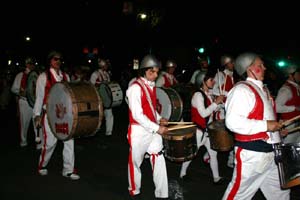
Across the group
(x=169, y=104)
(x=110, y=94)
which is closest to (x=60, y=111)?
(x=169, y=104)

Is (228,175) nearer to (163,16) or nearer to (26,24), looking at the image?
(163,16)

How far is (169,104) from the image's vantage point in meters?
7.34

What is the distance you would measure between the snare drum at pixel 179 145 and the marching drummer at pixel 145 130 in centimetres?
13

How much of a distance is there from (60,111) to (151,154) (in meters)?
1.63

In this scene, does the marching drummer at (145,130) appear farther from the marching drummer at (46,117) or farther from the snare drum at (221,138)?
the marching drummer at (46,117)

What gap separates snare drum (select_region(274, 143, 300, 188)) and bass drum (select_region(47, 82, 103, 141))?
3.02 meters

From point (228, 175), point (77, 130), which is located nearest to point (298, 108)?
point (228, 175)

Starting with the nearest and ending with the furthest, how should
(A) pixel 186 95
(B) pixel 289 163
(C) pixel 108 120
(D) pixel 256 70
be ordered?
(B) pixel 289 163 < (D) pixel 256 70 < (A) pixel 186 95 < (C) pixel 108 120

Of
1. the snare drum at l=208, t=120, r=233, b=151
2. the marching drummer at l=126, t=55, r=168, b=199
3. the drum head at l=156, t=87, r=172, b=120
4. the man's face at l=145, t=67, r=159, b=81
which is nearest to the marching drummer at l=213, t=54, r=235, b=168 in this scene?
the drum head at l=156, t=87, r=172, b=120

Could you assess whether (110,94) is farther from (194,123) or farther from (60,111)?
(194,123)

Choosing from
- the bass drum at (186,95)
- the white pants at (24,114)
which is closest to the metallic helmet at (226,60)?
the bass drum at (186,95)

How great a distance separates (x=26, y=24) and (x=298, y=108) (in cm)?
3464

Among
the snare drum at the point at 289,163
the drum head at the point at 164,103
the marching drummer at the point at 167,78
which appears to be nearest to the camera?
the snare drum at the point at 289,163

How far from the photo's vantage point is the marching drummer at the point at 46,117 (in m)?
5.88
